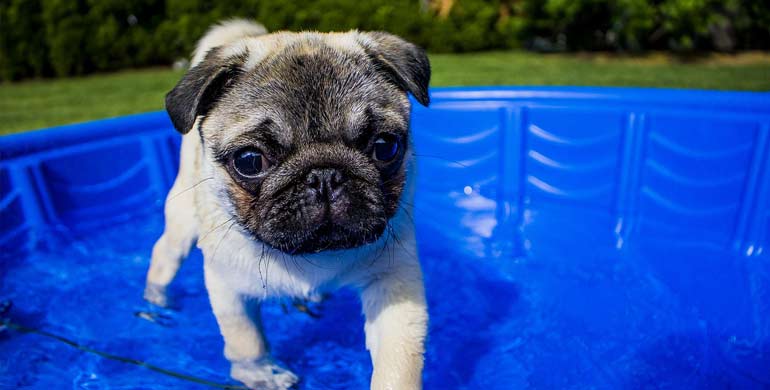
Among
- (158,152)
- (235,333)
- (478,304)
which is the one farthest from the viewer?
(158,152)

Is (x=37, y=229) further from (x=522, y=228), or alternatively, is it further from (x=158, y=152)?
(x=522, y=228)

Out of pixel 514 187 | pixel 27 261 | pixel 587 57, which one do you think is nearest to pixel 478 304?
pixel 514 187

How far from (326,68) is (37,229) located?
3827mm

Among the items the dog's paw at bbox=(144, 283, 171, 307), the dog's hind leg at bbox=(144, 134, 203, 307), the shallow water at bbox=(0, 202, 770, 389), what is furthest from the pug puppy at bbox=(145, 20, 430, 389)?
the dog's paw at bbox=(144, 283, 171, 307)

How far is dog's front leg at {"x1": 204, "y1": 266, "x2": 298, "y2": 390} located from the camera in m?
2.92

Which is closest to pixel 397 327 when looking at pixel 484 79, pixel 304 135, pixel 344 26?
pixel 304 135

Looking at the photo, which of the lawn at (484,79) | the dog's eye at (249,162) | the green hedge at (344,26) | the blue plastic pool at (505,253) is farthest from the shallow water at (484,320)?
the green hedge at (344,26)

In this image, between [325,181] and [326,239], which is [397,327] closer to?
[326,239]

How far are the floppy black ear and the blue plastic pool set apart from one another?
173 cm

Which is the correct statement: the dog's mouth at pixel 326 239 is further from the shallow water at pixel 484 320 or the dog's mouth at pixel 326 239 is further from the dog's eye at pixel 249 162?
the shallow water at pixel 484 320

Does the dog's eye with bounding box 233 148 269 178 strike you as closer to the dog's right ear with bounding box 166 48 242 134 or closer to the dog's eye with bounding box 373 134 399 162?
the dog's right ear with bounding box 166 48 242 134

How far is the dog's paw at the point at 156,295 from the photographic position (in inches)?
160

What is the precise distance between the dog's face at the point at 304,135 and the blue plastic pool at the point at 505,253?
4.65ft

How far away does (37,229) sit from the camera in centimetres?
505
